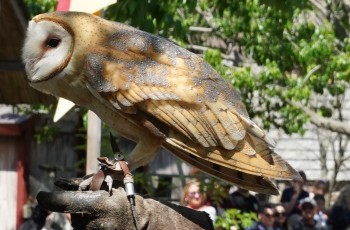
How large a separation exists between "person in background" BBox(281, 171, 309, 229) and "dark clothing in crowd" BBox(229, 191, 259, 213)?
993mm

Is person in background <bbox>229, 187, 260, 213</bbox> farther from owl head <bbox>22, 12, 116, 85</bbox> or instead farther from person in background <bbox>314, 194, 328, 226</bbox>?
owl head <bbox>22, 12, 116, 85</bbox>

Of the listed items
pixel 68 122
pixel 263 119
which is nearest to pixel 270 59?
pixel 263 119

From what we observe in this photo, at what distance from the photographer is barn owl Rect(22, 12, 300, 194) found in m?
4.64

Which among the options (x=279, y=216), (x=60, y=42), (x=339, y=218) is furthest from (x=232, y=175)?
(x=339, y=218)

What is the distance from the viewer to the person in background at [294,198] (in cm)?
1360

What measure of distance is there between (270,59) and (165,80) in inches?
357

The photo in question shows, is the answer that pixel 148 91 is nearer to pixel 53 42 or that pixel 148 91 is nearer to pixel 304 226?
pixel 53 42

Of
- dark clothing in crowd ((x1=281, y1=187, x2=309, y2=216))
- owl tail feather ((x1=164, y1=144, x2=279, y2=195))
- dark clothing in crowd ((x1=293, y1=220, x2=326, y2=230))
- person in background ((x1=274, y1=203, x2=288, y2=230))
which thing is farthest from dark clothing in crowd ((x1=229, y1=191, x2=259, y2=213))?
owl tail feather ((x1=164, y1=144, x2=279, y2=195))

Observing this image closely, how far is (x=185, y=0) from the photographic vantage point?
403 inches

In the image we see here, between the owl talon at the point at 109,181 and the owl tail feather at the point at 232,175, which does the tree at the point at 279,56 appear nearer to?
the owl tail feather at the point at 232,175

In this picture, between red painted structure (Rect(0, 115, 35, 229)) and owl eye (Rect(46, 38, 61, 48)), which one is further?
red painted structure (Rect(0, 115, 35, 229))

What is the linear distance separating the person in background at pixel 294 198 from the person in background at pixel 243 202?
0.99m

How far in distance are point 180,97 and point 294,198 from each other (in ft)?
31.0

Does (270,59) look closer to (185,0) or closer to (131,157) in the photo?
(185,0)
